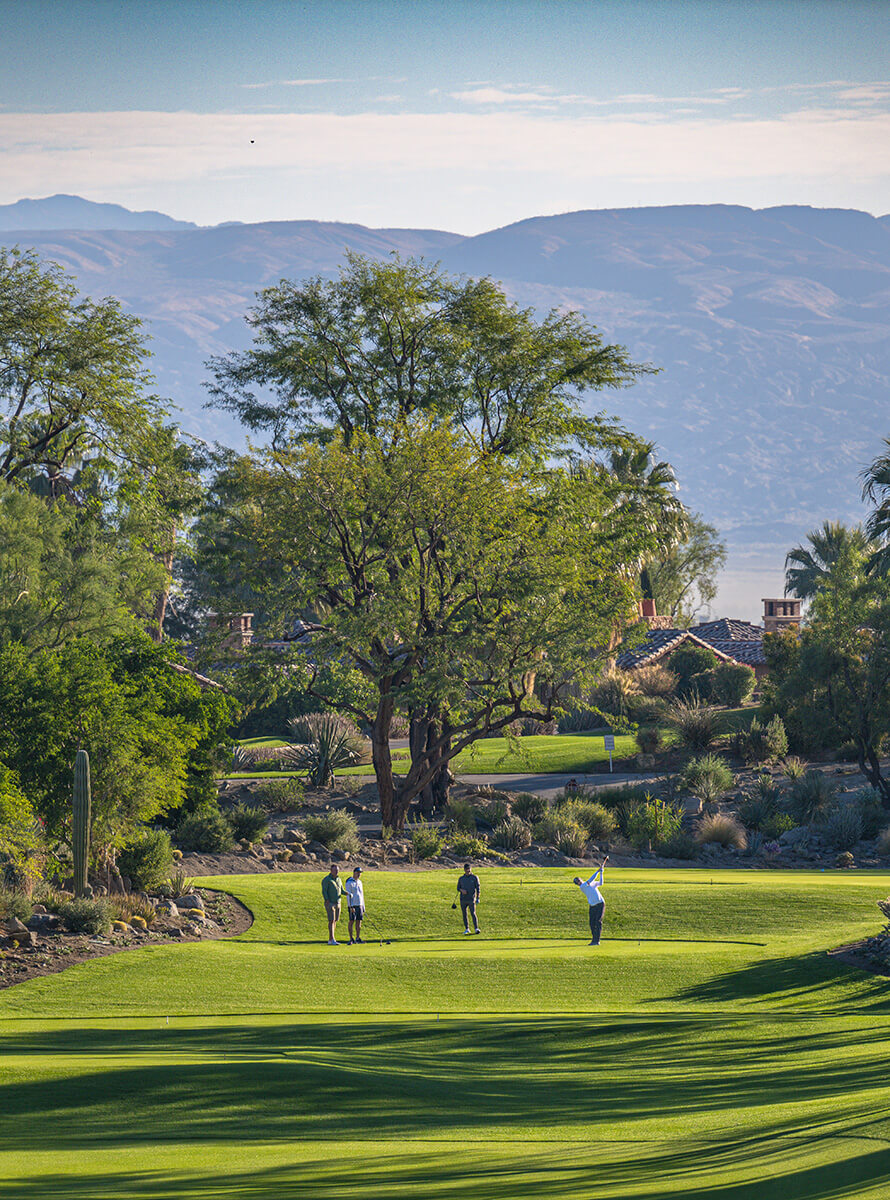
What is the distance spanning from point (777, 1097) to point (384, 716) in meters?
23.8

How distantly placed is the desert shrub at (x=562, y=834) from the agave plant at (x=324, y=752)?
442 inches

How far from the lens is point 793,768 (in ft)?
138

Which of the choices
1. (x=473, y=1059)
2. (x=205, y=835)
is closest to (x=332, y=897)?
(x=473, y=1059)

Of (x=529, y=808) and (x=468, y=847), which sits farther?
(x=529, y=808)

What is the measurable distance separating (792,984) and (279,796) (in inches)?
943

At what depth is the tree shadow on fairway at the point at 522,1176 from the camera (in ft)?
27.2

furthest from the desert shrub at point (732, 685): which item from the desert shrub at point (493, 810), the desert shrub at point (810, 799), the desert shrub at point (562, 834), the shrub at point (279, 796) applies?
the desert shrub at point (562, 834)

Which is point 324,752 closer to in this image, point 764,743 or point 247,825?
point 247,825

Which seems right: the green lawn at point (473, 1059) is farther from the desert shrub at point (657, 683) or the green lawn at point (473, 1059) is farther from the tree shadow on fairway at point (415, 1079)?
the desert shrub at point (657, 683)

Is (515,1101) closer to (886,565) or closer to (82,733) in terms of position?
(82,733)

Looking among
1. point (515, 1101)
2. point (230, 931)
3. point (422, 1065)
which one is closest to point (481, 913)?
point (230, 931)

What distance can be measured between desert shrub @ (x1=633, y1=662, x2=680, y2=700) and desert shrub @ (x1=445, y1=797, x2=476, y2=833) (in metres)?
22.1

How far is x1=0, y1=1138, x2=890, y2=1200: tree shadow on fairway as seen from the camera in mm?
8305

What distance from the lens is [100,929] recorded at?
21.0 m
